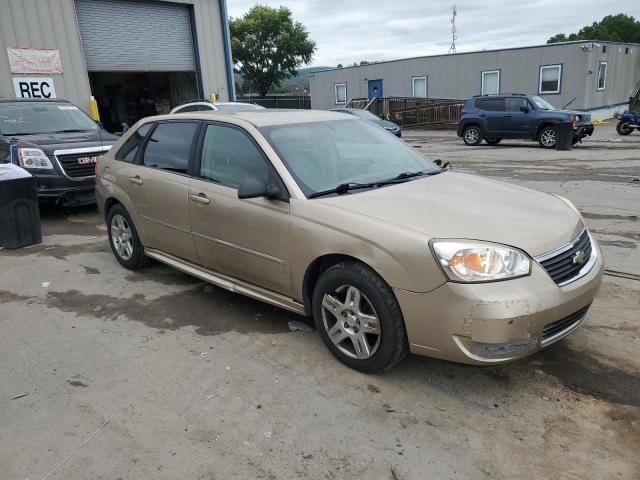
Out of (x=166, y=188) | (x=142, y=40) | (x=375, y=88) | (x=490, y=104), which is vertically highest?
(x=142, y=40)

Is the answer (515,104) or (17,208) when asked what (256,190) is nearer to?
(17,208)

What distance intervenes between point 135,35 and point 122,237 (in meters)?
12.8

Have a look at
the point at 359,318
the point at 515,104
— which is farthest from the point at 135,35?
the point at 359,318

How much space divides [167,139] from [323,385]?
2.82 metres

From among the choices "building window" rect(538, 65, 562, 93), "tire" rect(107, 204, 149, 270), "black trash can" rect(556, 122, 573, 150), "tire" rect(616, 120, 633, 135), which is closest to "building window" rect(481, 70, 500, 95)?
"building window" rect(538, 65, 562, 93)

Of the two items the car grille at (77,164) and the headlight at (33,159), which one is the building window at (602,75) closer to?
the car grille at (77,164)

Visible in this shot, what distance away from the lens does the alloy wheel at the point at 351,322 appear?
3.20 m

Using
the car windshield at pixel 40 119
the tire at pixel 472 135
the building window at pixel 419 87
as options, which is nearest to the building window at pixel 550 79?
the building window at pixel 419 87

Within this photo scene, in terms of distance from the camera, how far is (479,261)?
2850mm

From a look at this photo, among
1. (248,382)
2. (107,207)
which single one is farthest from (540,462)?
(107,207)

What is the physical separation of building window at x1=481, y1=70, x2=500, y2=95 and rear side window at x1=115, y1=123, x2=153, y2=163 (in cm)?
2425

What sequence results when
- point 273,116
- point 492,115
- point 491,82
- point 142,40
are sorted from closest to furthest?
point 273,116
point 142,40
point 492,115
point 491,82

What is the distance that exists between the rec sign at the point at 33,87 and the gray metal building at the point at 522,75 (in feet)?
66.2

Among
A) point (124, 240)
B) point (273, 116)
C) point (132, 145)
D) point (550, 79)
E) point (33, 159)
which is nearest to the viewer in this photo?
point (273, 116)
